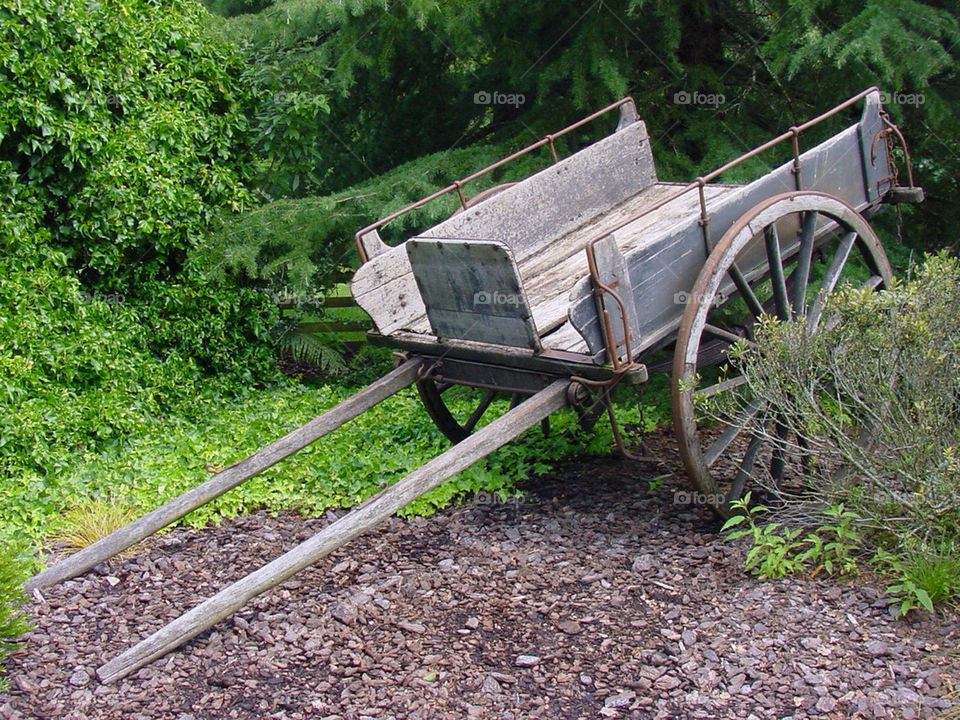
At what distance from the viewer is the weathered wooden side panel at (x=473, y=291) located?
364cm

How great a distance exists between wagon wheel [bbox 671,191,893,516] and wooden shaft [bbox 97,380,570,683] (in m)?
0.68

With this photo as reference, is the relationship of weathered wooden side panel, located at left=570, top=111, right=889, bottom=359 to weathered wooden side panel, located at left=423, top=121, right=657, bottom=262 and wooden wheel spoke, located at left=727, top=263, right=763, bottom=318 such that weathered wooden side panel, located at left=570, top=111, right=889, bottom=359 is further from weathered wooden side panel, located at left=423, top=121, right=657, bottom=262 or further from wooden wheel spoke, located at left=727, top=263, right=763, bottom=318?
weathered wooden side panel, located at left=423, top=121, right=657, bottom=262

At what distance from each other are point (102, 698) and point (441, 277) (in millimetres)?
2023

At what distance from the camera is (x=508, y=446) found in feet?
17.6

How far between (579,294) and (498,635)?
1308mm

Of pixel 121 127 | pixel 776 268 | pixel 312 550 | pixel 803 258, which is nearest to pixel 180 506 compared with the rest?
pixel 312 550

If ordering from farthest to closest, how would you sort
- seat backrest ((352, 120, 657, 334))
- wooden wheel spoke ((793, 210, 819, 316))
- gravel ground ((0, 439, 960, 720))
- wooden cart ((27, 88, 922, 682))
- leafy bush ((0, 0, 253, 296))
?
leafy bush ((0, 0, 253, 296)) → seat backrest ((352, 120, 657, 334)) → wooden wheel spoke ((793, 210, 819, 316)) → wooden cart ((27, 88, 922, 682)) → gravel ground ((0, 439, 960, 720))

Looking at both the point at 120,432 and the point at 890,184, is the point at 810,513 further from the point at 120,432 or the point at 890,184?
the point at 120,432

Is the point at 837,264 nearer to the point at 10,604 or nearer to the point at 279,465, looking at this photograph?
the point at 279,465

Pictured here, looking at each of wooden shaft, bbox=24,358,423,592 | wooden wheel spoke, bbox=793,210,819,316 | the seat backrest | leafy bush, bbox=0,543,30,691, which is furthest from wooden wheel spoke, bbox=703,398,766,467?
leafy bush, bbox=0,543,30,691

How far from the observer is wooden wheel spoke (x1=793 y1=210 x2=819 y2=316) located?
4.14 m

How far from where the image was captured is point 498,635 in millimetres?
3469

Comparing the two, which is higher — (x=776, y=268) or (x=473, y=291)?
(x=473, y=291)

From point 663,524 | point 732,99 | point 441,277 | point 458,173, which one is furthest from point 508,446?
point 732,99
